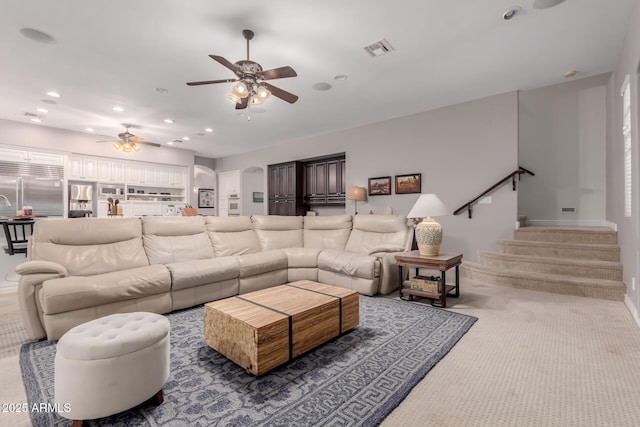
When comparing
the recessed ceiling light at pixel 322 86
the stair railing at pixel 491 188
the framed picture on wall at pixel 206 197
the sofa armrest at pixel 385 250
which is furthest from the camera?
the framed picture on wall at pixel 206 197

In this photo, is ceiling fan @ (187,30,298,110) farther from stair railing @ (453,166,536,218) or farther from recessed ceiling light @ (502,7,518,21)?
stair railing @ (453,166,536,218)

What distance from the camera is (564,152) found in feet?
17.4

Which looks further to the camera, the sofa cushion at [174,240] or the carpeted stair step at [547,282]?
the sofa cushion at [174,240]

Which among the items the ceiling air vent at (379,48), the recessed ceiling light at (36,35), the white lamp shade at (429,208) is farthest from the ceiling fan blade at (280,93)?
the recessed ceiling light at (36,35)

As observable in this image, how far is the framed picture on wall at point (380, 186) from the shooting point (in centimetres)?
580

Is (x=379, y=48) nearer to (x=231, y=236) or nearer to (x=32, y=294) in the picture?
(x=231, y=236)

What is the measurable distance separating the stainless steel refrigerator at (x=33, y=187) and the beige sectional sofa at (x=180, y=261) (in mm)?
3884

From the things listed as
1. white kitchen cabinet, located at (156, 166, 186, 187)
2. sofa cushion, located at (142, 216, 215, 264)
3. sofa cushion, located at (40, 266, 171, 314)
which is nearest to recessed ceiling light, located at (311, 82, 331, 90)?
sofa cushion, located at (142, 216, 215, 264)

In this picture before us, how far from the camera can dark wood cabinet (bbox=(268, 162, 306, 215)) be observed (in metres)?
7.41

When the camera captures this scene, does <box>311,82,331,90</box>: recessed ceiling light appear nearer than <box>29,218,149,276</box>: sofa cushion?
No

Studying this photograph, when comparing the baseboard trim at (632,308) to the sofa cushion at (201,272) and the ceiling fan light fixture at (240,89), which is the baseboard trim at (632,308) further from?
the ceiling fan light fixture at (240,89)

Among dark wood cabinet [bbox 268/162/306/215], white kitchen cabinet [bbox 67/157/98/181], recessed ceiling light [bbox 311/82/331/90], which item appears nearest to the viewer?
recessed ceiling light [bbox 311/82/331/90]

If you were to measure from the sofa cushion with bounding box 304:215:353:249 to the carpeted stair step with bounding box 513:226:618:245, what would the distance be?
2.65m

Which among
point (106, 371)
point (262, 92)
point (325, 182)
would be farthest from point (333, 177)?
point (106, 371)
